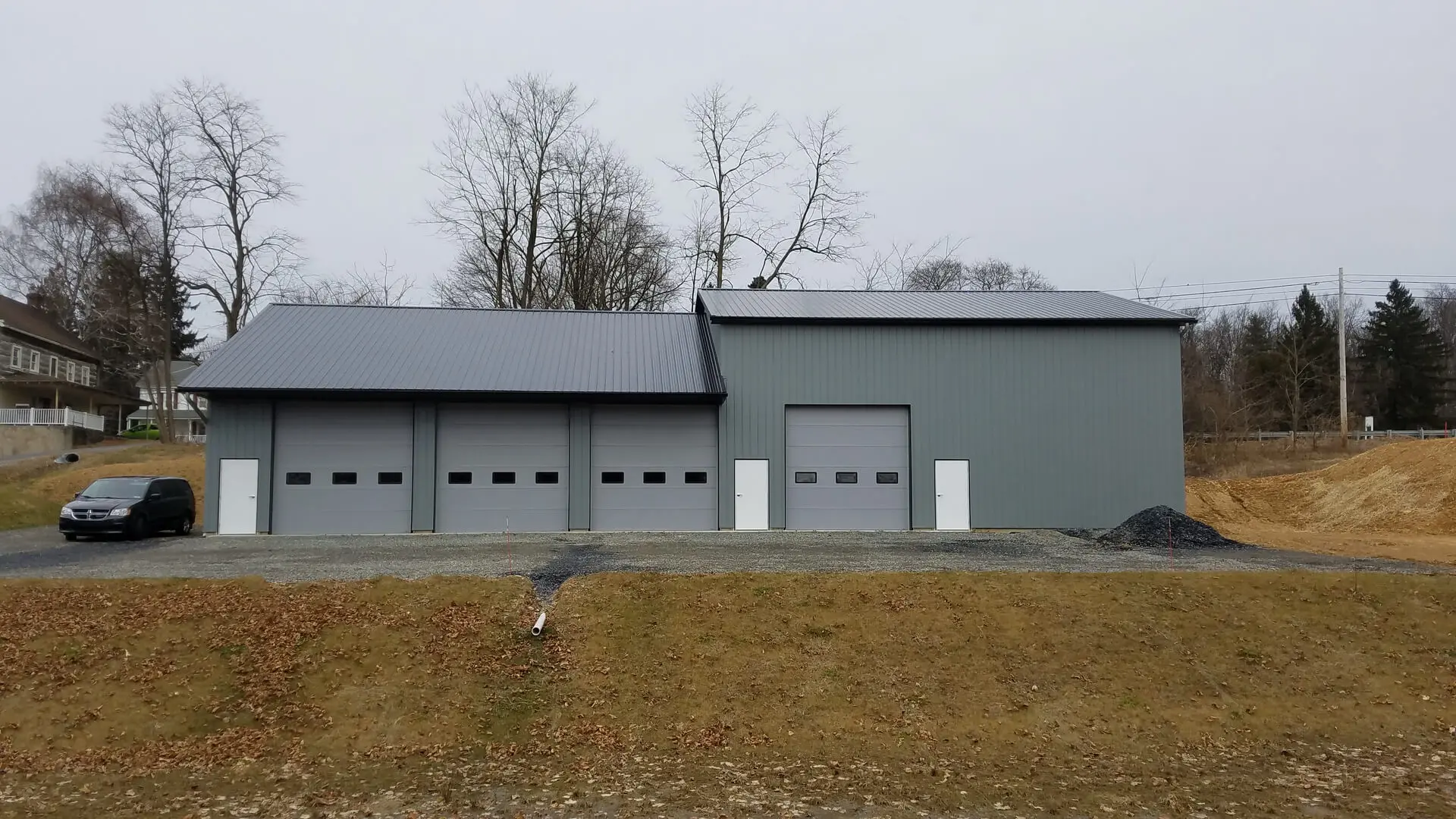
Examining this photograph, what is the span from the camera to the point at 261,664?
9.48 m

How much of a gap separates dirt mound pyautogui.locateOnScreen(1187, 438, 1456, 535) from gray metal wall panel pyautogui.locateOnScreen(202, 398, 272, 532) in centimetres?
2379

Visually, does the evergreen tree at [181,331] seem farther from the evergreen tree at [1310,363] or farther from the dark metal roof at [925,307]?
the evergreen tree at [1310,363]

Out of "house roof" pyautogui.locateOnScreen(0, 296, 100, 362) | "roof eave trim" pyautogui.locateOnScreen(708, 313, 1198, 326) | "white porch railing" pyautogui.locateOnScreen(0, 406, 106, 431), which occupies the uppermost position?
"house roof" pyautogui.locateOnScreen(0, 296, 100, 362)

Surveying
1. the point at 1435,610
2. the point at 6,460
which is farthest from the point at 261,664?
the point at 6,460

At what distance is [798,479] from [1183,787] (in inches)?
512

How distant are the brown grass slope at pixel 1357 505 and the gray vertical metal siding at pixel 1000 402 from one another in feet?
10.1

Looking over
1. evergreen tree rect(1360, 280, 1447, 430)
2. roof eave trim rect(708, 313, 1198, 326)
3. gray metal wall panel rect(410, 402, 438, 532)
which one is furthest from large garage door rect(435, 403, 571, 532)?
A: evergreen tree rect(1360, 280, 1447, 430)

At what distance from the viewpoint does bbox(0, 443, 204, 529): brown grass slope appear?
21.8 meters

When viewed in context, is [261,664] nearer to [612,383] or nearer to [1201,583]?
[612,383]

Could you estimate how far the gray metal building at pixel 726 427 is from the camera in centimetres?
1905

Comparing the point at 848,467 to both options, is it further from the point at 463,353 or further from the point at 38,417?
the point at 38,417

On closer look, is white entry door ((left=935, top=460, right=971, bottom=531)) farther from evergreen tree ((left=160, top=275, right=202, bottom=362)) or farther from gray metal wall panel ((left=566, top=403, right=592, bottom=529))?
evergreen tree ((left=160, top=275, right=202, bottom=362))

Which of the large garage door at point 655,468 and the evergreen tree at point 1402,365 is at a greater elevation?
the evergreen tree at point 1402,365

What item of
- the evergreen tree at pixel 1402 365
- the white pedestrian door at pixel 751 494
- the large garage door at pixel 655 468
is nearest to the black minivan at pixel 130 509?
the large garage door at pixel 655 468
